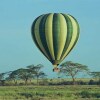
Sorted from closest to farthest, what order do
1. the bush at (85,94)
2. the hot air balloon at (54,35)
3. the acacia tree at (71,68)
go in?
the hot air balloon at (54,35)
the bush at (85,94)
the acacia tree at (71,68)

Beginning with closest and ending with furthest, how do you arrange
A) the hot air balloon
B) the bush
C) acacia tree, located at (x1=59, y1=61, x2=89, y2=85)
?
the hot air balloon
the bush
acacia tree, located at (x1=59, y1=61, x2=89, y2=85)

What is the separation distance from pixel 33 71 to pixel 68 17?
76.1 metres

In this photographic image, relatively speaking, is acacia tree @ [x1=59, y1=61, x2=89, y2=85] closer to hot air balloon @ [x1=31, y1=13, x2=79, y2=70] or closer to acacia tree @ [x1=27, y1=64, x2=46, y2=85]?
acacia tree @ [x1=27, y1=64, x2=46, y2=85]

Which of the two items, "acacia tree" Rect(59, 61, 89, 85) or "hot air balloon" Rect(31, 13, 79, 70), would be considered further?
"acacia tree" Rect(59, 61, 89, 85)

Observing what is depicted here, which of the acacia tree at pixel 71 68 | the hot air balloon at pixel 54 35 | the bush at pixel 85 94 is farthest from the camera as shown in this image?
the acacia tree at pixel 71 68

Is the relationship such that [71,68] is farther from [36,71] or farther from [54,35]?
[54,35]

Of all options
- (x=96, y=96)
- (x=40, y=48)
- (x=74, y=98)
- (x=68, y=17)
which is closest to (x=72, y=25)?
(x=68, y=17)

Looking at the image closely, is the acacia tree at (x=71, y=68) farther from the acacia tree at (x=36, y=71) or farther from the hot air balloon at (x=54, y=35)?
the hot air balloon at (x=54, y=35)

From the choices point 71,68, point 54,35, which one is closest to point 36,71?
point 71,68

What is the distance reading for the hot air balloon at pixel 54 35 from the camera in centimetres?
4009

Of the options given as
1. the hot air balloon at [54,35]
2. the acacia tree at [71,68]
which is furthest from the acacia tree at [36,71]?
the hot air balloon at [54,35]

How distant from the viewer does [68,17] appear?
40.5 metres

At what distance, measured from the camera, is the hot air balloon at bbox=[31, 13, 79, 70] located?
40094 millimetres

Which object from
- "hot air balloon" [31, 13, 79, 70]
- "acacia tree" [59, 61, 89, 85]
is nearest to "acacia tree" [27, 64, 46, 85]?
"acacia tree" [59, 61, 89, 85]
